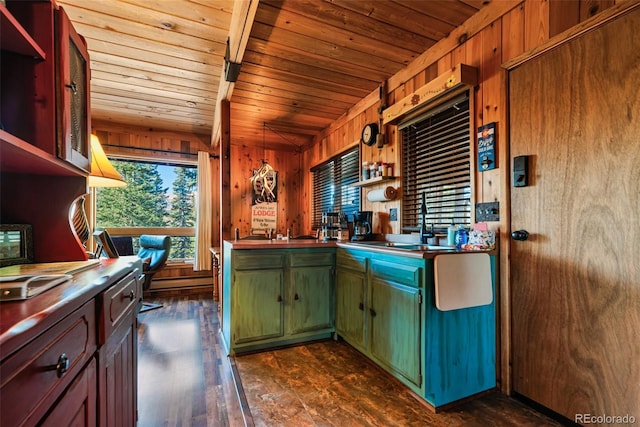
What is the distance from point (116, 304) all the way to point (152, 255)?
3155 millimetres

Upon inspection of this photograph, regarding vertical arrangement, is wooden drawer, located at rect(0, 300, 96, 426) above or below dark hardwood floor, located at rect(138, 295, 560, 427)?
Answer: above

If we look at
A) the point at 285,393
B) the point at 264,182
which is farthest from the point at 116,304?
the point at 264,182

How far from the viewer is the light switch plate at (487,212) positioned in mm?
1839

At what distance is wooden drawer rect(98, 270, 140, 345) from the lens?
85 centimetres

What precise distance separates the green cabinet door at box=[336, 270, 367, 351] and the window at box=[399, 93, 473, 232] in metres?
0.64

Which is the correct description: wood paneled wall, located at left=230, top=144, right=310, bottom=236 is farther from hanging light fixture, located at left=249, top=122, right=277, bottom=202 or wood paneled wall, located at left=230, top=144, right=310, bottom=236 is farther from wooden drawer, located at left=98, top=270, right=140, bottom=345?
wooden drawer, located at left=98, top=270, right=140, bottom=345

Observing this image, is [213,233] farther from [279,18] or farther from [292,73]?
[279,18]

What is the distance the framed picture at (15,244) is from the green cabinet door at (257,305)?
1.32 meters

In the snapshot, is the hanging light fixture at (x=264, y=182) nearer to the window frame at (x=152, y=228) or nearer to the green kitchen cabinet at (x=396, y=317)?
the window frame at (x=152, y=228)

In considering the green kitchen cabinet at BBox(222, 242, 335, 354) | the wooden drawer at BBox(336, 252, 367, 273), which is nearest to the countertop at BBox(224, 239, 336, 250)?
the green kitchen cabinet at BBox(222, 242, 335, 354)

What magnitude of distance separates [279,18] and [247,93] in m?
1.19

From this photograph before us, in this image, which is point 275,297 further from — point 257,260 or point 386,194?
point 386,194

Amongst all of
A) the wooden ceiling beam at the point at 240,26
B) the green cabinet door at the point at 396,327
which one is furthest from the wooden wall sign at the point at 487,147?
the wooden ceiling beam at the point at 240,26

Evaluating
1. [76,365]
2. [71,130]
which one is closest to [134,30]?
[71,130]
